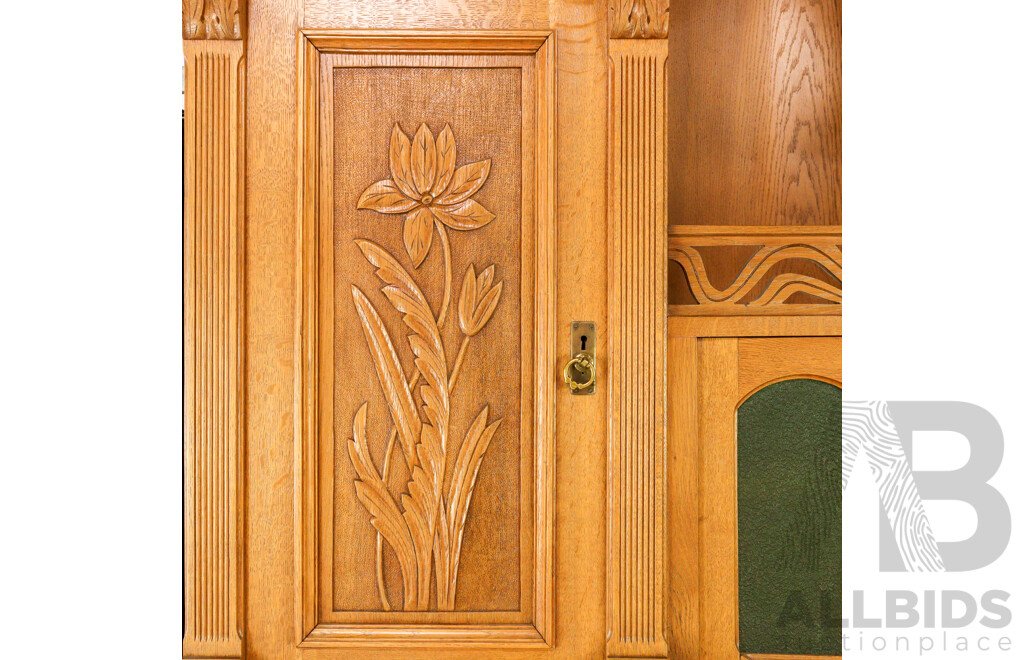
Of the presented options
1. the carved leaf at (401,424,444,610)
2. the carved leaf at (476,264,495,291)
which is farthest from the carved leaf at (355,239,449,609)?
the carved leaf at (476,264,495,291)

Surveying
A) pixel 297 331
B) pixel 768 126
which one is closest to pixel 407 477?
pixel 297 331

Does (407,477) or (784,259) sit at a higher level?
(784,259)

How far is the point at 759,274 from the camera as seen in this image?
5.06 feet

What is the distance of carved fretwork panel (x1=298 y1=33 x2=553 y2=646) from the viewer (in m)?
1.46

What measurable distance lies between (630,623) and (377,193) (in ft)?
3.36

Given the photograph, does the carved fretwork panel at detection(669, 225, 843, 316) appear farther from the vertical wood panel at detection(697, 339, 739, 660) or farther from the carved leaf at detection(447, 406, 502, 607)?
the carved leaf at detection(447, 406, 502, 607)

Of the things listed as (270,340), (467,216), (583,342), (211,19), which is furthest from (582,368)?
(211,19)

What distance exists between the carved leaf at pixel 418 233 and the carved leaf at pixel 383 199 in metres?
0.03

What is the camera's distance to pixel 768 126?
1.69m

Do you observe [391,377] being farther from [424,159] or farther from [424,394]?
[424,159]

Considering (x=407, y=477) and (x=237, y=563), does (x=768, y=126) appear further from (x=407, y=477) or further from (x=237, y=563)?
(x=237, y=563)

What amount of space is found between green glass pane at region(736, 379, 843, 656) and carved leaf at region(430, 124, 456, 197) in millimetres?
807
